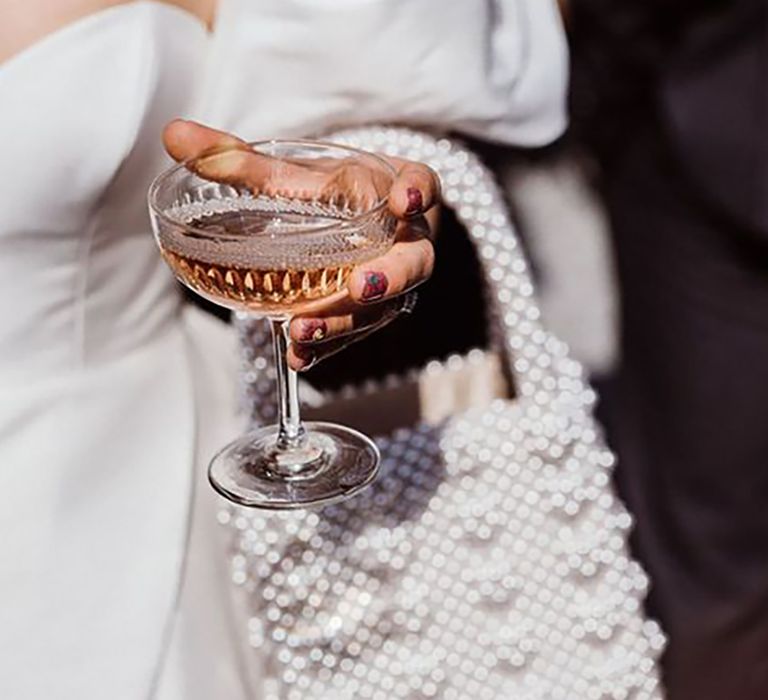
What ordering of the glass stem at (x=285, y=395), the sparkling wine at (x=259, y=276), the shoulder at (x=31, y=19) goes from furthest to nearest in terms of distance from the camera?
the shoulder at (x=31, y=19), the glass stem at (x=285, y=395), the sparkling wine at (x=259, y=276)

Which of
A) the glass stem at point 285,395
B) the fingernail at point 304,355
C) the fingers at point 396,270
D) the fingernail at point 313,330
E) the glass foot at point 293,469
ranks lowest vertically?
the glass foot at point 293,469

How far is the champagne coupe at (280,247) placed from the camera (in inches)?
34.4

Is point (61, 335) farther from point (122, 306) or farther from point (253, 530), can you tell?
point (253, 530)

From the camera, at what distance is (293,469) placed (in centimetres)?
100

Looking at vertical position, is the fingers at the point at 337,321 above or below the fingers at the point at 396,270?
below

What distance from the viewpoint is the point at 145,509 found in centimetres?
107

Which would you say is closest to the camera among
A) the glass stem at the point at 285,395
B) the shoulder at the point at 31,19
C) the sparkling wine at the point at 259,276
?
the sparkling wine at the point at 259,276

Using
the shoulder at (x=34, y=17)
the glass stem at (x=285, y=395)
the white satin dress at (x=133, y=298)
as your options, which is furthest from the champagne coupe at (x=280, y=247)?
the shoulder at (x=34, y=17)

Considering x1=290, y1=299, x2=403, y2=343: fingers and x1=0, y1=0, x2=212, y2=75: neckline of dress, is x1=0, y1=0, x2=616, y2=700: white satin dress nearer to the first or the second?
x1=0, y1=0, x2=212, y2=75: neckline of dress

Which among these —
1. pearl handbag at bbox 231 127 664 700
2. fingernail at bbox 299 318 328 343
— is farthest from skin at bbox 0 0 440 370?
pearl handbag at bbox 231 127 664 700

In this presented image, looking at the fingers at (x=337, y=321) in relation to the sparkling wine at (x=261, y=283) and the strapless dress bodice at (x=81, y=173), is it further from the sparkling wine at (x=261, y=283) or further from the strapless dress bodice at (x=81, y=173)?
the strapless dress bodice at (x=81, y=173)

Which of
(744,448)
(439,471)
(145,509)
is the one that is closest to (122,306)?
(145,509)

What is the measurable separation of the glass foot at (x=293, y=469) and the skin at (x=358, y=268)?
0.09m

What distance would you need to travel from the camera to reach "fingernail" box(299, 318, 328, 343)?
0.90 meters
